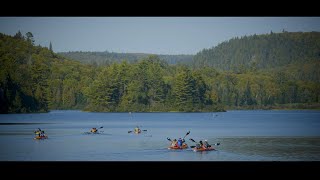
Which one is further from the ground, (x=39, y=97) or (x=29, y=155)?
(x=39, y=97)

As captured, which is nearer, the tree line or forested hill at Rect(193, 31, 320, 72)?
forested hill at Rect(193, 31, 320, 72)

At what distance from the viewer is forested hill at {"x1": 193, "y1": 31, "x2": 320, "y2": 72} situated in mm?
16703

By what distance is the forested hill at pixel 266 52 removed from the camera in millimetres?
16703

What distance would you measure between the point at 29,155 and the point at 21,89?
19.4ft

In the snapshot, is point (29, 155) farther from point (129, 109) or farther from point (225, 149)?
point (129, 109)

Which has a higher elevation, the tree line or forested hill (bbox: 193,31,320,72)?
forested hill (bbox: 193,31,320,72)

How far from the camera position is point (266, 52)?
24.8 metres

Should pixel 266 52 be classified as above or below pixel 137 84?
above

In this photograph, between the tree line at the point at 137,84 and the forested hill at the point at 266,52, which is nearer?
the forested hill at the point at 266,52

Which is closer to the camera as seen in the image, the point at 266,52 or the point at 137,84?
the point at 266,52

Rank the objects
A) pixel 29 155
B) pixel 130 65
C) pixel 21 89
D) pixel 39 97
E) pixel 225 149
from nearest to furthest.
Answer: pixel 29 155 < pixel 225 149 < pixel 21 89 < pixel 39 97 < pixel 130 65

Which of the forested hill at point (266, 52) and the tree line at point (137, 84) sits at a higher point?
the forested hill at point (266, 52)
